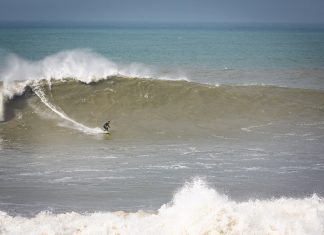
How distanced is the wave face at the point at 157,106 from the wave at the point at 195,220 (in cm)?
808

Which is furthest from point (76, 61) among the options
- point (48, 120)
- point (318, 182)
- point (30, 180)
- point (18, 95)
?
point (318, 182)

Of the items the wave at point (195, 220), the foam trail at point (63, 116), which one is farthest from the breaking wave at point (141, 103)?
the wave at point (195, 220)

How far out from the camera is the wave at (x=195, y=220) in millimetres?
9133

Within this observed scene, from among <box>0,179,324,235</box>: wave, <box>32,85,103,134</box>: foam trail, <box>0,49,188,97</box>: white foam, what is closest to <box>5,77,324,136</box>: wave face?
<box>32,85,103,134</box>: foam trail

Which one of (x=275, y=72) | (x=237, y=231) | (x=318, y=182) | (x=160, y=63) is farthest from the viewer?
(x=160, y=63)

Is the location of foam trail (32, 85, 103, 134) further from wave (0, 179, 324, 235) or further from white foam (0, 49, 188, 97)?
wave (0, 179, 324, 235)

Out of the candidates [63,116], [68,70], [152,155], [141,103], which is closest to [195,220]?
[152,155]

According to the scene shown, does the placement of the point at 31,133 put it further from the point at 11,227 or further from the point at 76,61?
the point at 76,61

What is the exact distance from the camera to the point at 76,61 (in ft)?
93.0

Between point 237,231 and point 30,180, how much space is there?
5.84 metres

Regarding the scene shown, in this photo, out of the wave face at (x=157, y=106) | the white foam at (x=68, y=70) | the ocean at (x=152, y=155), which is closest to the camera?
the ocean at (x=152, y=155)

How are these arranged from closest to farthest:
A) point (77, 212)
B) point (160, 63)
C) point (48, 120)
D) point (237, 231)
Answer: point (237, 231), point (77, 212), point (48, 120), point (160, 63)

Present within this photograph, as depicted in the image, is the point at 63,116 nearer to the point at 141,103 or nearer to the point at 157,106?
the point at 141,103

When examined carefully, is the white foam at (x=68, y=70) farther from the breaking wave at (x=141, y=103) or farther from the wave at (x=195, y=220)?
the wave at (x=195, y=220)
